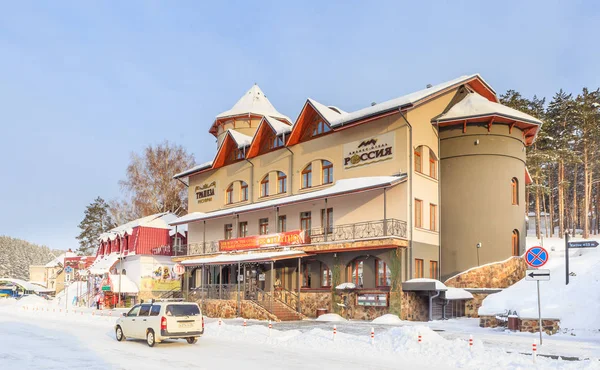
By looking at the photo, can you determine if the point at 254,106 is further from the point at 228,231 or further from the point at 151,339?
the point at 151,339

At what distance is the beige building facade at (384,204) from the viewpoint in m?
Answer: 30.6

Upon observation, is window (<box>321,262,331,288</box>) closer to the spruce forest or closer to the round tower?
the round tower

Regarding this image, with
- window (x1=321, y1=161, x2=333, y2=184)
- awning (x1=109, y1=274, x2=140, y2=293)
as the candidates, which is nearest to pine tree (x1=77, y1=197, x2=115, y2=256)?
awning (x1=109, y1=274, x2=140, y2=293)

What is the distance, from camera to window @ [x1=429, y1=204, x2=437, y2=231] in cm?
3266

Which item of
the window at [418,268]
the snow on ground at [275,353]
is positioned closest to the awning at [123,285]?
the snow on ground at [275,353]

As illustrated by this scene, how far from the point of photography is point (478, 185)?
108ft

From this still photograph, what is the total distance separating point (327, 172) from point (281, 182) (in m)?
4.53

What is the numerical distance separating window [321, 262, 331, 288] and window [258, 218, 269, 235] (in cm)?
688

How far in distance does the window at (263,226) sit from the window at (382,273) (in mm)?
10725

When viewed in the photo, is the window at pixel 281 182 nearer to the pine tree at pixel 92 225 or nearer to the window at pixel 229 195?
the window at pixel 229 195

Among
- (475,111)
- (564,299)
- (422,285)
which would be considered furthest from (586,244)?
(475,111)

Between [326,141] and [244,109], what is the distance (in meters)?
16.9

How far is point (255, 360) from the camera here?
14914 millimetres

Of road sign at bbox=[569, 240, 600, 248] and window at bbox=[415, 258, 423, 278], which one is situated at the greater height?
road sign at bbox=[569, 240, 600, 248]
